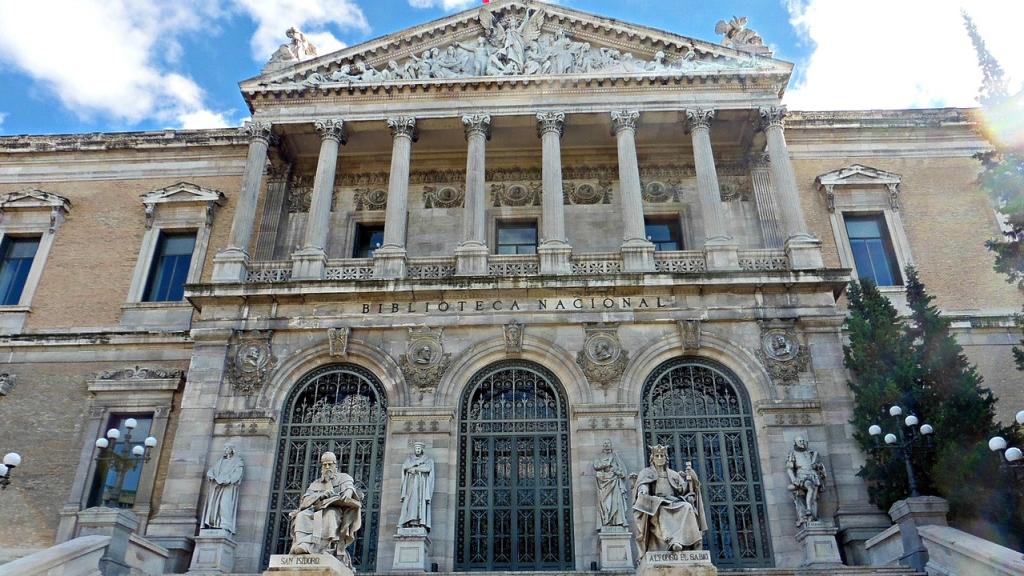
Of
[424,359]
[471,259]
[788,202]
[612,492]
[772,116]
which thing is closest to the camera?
[612,492]

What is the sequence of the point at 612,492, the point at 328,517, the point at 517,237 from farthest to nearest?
the point at 517,237, the point at 612,492, the point at 328,517

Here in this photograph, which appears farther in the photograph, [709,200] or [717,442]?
[709,200]

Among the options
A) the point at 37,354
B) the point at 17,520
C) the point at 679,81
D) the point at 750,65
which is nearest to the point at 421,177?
the point at 679,81

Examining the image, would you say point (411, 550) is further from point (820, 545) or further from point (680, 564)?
point (820, 545)

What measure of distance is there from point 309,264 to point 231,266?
187 centimetres

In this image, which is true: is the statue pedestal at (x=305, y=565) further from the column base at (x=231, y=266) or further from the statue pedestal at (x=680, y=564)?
the column base at (x=231, y=266)

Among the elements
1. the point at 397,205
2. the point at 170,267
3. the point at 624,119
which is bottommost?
the point at 170,267

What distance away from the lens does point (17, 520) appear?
20.4m

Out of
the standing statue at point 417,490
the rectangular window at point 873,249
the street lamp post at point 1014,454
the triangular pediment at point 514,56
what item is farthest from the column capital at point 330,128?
the street lamp post at point 1014,454

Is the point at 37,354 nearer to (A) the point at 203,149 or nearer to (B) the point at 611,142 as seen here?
(A) the point at 203,149

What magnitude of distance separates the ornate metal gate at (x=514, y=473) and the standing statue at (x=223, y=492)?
181 inches

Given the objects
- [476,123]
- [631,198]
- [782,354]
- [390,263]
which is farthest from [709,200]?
[390,263]

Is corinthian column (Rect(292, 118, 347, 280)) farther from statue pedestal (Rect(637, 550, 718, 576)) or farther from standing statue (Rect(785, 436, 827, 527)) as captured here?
standing statue (Rect(785, 436, 827, 527))

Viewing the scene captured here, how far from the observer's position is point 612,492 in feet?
55.3
